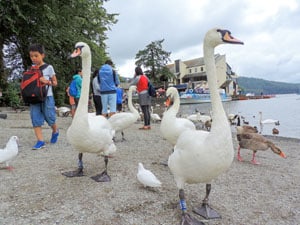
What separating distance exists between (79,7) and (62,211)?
15355 millimetres

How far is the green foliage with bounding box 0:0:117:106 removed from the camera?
1436 cm

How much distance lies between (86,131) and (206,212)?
200 centimetres

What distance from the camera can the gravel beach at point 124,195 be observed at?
319cm

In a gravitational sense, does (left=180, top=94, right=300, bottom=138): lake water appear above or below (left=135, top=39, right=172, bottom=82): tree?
below

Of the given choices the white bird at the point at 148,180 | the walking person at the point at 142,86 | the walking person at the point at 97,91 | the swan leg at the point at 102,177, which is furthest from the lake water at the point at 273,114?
the swan leg at the point at 102,177

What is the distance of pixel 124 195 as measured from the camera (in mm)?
3752

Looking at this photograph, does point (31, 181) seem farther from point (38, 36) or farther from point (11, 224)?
point (38, 36)

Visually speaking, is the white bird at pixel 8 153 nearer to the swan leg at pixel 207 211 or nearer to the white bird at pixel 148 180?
the white bird at pixel 148 180

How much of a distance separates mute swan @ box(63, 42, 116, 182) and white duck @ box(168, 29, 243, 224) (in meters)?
1.39

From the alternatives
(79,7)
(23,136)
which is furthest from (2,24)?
(23,136)

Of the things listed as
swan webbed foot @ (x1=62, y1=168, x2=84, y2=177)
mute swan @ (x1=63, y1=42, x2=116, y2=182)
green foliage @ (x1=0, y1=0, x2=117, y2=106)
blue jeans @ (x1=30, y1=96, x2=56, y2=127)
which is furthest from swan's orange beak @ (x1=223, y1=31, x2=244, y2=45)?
green foliage @ (x1=0, y1=0, x2=117, y2=106)

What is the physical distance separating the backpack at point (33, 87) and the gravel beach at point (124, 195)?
121cm

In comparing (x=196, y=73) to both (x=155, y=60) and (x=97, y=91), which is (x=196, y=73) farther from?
(x=97, y=91)

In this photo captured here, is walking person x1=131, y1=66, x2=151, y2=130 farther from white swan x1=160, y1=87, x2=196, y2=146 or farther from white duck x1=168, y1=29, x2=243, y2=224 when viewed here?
white duck x1=168, y1=29, x2=243, y2=224
